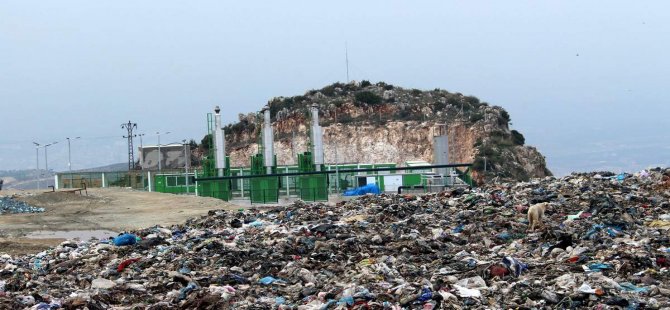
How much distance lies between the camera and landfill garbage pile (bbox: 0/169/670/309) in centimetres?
914

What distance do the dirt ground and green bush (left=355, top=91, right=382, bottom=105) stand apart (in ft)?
111

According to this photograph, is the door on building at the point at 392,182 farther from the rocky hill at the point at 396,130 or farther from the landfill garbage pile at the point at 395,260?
the landfill garbage pile at the point at 395,260

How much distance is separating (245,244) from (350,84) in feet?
209

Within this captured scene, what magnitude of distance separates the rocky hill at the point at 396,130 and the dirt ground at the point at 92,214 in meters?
25.0

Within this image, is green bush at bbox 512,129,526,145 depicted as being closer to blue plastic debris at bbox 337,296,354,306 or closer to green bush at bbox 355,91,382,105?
green bush at bbox 355,91,382,105

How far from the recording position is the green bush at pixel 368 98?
68.2 metres

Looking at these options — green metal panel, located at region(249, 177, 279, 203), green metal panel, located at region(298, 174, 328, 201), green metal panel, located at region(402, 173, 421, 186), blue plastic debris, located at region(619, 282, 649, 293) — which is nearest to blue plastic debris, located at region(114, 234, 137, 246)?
blue plastic debris, located at region(619, 282, 649, 293)

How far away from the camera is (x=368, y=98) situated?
6862 centimetres

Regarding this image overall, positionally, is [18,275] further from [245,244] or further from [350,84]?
[350,84]

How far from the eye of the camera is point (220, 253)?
523 inches

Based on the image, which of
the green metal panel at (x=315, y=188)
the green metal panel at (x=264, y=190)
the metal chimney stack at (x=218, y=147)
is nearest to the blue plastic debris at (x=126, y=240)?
the green metal panel at (x=264, y=190)

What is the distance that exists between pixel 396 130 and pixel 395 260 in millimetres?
49870

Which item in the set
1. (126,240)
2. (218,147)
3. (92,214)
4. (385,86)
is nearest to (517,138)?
(385,86)

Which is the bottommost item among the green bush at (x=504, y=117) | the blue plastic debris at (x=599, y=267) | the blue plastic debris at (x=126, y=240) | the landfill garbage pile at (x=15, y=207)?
the blue plastic debris at (x=599, y=267)
